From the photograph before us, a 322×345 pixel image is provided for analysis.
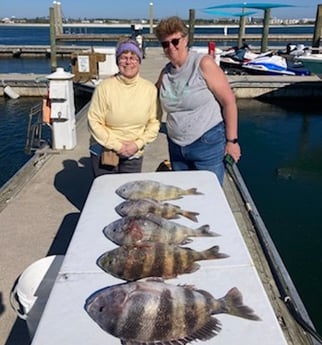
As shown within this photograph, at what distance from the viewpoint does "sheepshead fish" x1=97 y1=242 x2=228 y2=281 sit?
1660 mm

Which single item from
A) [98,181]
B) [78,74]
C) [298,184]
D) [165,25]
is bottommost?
[298,184]

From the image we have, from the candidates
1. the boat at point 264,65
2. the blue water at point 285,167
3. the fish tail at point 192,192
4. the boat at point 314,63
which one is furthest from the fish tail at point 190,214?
the boat at point 264,65

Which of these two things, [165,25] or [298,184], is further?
[298,184]

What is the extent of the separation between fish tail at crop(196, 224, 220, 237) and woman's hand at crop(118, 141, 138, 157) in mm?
1092

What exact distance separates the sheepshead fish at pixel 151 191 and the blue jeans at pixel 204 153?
406mm

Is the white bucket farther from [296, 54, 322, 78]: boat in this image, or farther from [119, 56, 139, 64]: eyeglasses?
[296, 54, 322, 78]: boat

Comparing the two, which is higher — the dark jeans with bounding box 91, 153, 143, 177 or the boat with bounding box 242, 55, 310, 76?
the dark jeans with bounding box 91, 153, 143, 177

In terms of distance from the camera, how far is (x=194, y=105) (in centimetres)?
264

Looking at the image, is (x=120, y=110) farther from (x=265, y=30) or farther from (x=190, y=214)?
(x=265, y=30)

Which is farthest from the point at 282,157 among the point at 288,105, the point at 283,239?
the point at 288,105

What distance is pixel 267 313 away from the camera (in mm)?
1439

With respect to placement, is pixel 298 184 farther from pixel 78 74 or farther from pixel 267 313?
pixel 78 74

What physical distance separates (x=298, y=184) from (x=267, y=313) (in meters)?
6.76

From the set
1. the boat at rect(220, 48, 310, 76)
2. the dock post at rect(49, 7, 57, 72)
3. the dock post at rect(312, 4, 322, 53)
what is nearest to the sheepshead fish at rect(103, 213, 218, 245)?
the boat at rect(220, 48, 310, 76)
